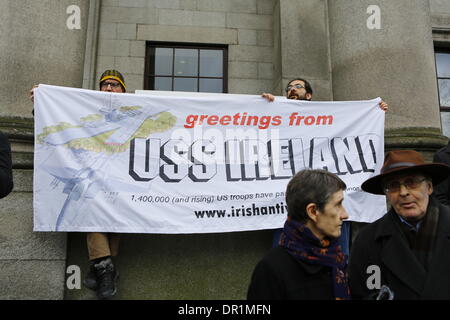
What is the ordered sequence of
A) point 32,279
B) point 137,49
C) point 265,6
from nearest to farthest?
point 32,279 → point 137,49 → point 265,6

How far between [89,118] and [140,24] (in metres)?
3.47

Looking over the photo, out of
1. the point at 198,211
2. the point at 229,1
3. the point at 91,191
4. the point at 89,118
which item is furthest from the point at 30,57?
the point at 229,1

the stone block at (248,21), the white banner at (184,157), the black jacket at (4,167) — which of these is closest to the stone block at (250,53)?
the stone block at (248,21)

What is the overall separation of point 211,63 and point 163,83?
94 centimetres

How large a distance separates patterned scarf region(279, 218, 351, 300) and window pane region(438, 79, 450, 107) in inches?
273

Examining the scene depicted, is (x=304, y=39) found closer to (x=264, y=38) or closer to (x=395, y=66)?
(x=264, y=38)

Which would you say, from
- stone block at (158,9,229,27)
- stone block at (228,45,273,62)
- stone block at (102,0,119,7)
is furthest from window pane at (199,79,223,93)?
stone block at (102,0,119,7)

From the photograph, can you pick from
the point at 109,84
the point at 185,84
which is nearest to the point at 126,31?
the point at 185,84

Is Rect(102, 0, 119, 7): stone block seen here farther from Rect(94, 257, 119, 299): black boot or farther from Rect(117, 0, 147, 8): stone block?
Rect(94, 257, 119, 299): black boot

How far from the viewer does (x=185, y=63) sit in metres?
7.50

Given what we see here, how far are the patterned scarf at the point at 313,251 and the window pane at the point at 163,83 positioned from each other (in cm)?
569

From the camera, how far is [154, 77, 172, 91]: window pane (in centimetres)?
741

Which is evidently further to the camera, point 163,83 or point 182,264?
point 163,83

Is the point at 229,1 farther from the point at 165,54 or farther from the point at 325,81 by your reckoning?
the point at 325,81
